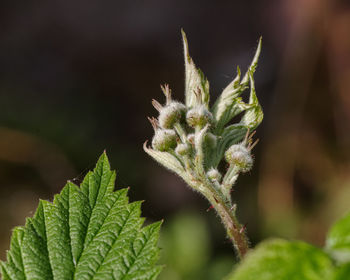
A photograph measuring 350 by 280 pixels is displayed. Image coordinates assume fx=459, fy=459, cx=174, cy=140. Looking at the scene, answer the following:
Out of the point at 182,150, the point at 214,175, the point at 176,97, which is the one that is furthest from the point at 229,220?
the point at 176,97

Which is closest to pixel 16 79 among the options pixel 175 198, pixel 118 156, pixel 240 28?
pixel 118 156

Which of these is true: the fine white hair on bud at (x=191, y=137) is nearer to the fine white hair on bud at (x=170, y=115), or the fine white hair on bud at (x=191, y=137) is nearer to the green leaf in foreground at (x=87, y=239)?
the fine white hair on bud at (x=170, y=115)

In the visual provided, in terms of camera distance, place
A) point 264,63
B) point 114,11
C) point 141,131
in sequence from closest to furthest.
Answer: point 141,131, point 264,63, point 114,11

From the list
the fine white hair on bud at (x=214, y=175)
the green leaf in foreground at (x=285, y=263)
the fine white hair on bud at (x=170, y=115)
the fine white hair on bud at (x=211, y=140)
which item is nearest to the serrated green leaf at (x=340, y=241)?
the green leaf in foreground at (x=285, y=263)

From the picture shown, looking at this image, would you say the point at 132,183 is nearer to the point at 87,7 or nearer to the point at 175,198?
the point at 175,198

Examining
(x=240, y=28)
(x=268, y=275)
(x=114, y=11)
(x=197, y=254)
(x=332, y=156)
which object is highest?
(x=114, y=11)

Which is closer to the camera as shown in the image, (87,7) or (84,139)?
(84,139)
